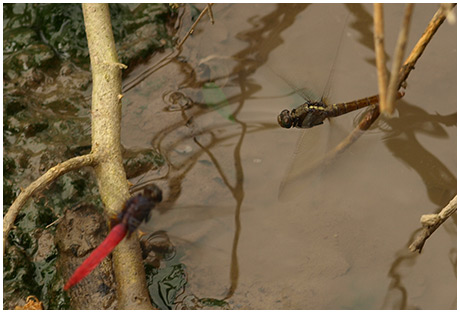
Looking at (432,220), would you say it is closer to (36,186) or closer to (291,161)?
(291,161)

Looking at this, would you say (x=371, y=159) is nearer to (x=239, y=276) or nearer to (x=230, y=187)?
(x=230, y=187)

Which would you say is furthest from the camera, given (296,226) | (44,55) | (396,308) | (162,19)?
(162,19)

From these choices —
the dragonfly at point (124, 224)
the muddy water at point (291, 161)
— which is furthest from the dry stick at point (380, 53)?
the muddy water at point (291, 161)

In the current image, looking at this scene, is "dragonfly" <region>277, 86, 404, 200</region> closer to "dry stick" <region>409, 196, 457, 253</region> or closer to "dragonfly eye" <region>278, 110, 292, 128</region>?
"dragonfly eye" <region>278, 110, 292, 128</region>

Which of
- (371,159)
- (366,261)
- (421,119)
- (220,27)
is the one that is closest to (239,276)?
(366,261)

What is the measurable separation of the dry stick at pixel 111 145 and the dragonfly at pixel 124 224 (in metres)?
0.09

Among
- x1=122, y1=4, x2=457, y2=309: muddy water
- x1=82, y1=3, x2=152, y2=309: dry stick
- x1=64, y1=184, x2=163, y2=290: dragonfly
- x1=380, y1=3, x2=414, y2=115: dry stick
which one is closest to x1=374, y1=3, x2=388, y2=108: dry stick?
x1=380, y1=3, x2=414, y2=115: dry stick

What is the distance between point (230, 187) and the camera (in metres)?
3.54

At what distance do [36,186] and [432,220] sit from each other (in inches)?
81.4

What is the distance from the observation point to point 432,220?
2.77 meters

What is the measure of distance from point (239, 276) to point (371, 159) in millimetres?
1187

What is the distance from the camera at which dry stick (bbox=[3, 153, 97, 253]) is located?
2.65 meters

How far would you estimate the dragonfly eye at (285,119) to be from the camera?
3451 millimetres

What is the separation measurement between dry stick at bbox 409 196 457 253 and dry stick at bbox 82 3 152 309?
5.12 ft
